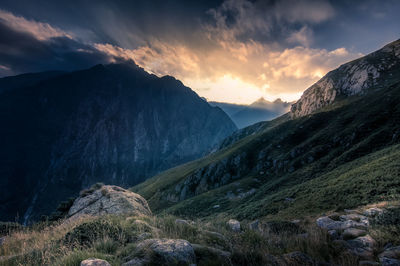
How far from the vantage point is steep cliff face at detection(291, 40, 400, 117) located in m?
69.9

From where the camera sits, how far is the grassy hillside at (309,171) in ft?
65.3

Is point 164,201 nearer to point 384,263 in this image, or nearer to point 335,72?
point 384,263

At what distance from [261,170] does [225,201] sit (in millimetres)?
19849

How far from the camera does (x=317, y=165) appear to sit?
37.9m

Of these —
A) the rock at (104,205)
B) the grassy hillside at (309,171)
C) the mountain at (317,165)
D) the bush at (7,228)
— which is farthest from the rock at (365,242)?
the bush at (7,228)

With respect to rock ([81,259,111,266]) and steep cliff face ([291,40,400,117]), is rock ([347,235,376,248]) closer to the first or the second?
rock ([81,259,111,266])

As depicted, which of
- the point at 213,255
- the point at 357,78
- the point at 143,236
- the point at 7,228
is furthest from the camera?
the point at 357,78

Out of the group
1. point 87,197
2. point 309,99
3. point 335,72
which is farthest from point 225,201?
point 335,72

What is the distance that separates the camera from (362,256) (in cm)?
494

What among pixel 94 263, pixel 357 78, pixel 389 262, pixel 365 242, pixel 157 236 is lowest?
pixel 365 242

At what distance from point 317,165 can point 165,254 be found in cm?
4322

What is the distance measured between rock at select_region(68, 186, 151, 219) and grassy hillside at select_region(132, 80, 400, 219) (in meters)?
12.4

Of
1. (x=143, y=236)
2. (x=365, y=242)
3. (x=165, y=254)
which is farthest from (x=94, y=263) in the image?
(x=365, y=242)

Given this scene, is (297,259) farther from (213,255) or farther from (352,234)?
(352,234)
